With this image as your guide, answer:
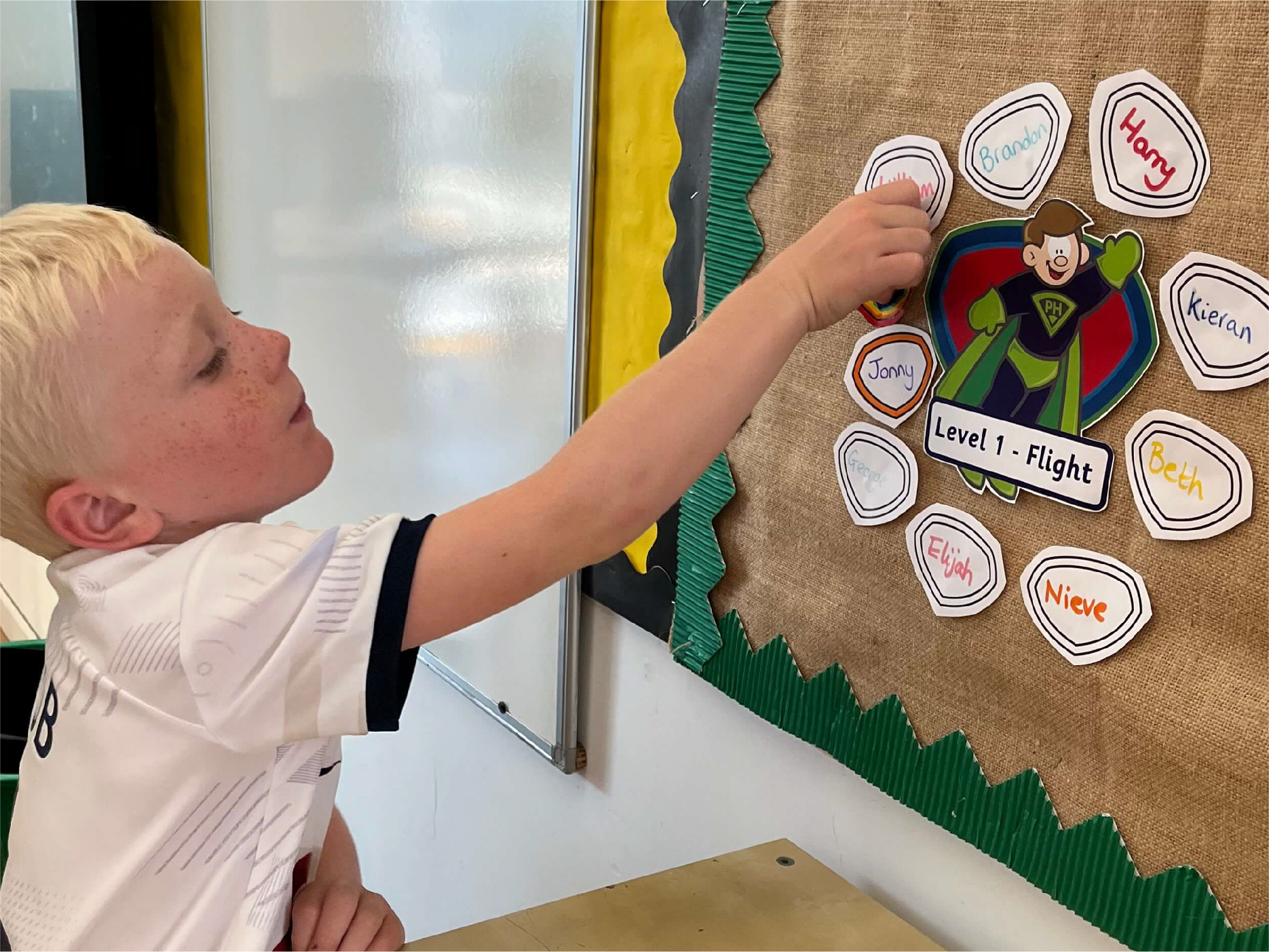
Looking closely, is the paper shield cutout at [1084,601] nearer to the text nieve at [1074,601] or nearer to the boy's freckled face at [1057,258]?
the text nieve at [1074,601]

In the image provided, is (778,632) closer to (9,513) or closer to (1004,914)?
(1004,914)

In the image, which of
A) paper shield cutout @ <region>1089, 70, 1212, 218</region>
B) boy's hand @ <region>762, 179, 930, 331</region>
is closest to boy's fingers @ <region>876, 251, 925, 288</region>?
boy's hand @ <region>762, 179, 930, 331</region>

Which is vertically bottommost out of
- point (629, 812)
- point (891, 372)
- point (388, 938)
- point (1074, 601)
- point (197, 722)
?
point (629, 812)

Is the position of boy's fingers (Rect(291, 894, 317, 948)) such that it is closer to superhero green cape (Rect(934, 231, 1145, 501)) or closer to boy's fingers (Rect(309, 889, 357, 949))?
boy's fingers (Rect(309, 889, 357, 949))

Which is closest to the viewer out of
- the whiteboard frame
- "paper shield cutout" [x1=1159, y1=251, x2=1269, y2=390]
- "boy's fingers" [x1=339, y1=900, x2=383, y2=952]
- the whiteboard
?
"paper shield cutout" [x1=1159, y1=251, x2=1269, y2=390]

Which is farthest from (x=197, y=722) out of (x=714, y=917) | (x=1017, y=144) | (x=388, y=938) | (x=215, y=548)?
(x=1017, y=144)

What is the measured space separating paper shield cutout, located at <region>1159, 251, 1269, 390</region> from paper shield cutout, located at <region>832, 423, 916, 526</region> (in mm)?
196

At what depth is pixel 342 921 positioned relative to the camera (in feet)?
2.47

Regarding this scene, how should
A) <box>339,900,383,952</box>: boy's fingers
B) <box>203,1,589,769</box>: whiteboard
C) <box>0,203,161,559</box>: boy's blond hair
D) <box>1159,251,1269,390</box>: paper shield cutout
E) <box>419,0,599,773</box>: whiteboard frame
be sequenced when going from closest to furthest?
<box>1159,251,1269,390</box>: paper shield cutout, <box>0,203,161,559</box>: boy's blond hair, <box>339,900,383,952</box>: boy's fingers, <box>419,0,599,773</box>: whiteboard frame, <box>203,1,589,769</box>: whiteboard

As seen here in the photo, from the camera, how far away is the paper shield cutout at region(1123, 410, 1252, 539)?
545 mm

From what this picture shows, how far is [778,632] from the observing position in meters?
0.84

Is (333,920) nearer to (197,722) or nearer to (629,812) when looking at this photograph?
(197,722)

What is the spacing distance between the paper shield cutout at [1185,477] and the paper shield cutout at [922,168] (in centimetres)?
19

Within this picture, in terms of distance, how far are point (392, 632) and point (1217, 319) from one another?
0.48m
